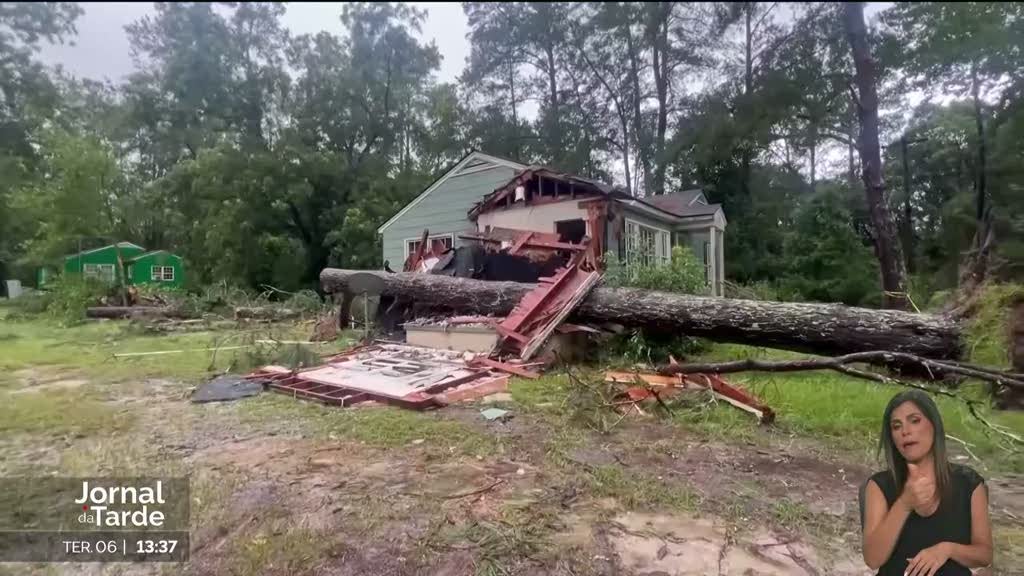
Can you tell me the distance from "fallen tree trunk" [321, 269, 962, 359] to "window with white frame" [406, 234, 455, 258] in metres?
3.07

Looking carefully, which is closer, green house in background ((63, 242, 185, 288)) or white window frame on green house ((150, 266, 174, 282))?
green house in background ((63, 242, 185, 288))

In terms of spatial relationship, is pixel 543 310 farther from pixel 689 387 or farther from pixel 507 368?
pixel 689 387

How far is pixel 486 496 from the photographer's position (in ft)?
7.43

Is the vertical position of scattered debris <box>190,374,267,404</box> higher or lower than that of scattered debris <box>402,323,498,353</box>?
lower

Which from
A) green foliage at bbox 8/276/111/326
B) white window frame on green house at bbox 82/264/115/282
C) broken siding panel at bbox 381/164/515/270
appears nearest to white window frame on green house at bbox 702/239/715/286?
white window frame on green house at bbox 82/264/115/282

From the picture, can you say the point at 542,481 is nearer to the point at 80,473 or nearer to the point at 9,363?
the point at 80,473

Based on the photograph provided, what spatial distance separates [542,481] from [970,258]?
2.15 metres

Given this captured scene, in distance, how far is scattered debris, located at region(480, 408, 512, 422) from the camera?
3.65m

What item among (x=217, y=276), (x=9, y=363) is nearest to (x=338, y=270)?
(x=217, y=276)

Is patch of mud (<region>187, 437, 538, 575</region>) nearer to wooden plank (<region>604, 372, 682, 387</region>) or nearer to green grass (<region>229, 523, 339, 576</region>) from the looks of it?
green grass (<region>229, 523, 339, 576</region>)

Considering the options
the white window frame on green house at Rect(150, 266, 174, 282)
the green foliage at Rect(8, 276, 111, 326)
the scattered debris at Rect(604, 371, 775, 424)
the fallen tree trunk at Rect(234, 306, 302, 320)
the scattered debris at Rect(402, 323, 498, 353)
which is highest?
the white window frame on green house at Rect(150, 266, 174, 282)

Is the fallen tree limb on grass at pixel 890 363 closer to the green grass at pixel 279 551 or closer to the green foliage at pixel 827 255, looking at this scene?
the green foliage at pixel 827 255
